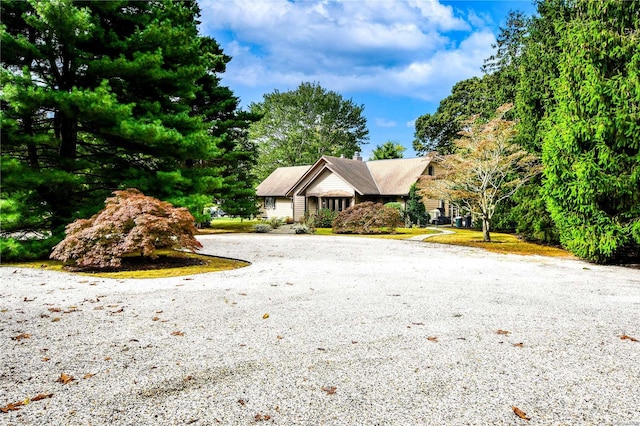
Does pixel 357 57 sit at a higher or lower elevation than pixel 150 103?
higher

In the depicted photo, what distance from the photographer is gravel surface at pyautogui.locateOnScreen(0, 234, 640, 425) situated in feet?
10.2

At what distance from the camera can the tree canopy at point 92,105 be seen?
10.4 m

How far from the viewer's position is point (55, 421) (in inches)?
114

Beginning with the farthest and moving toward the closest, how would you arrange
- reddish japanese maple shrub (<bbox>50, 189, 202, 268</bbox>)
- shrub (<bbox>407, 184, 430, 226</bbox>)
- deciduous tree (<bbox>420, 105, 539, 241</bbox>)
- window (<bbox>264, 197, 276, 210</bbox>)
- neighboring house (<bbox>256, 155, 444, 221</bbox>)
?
window (<bbox>264, 197, 276, 210</bbox>) < neighboring house (<bbox>256, 155, 444, 221</bbox>) < shrub (<bbox>407, 184, 430, 226</bbox>) < deciduous tree (<bbox>420, 105, 539, 241</bbox>) < reddish japanese maple shrub (<bbox>50, 189, 202, 268</bbox>)

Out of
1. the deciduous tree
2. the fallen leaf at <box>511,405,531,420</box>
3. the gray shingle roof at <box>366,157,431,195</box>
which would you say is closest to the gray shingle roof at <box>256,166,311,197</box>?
the gray shingle roof at <box>366,157,431,195</box>

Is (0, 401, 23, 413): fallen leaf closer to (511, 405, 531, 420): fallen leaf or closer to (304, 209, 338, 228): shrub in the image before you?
(511, 405, 531, 420): fallen leaf

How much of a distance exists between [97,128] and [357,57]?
1040 centimetres

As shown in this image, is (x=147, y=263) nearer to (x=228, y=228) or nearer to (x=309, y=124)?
(x=228, y=228)

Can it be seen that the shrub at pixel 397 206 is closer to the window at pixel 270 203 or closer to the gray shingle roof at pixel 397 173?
the gray shingle roof at pixel 397 173

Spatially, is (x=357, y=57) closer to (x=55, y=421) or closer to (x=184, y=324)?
(x=184, y=324)

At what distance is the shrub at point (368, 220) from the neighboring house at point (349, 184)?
5220 mm

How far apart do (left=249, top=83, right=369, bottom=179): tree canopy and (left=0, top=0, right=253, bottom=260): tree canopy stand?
3834cm

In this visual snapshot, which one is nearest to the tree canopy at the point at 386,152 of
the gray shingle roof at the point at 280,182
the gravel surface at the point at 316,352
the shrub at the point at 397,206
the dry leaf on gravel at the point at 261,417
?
the gray shingle roof at the point at 280,182

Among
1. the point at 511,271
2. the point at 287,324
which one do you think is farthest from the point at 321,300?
the point at 511,271
